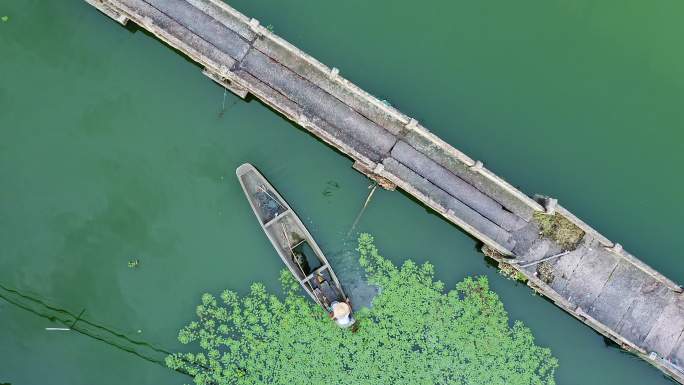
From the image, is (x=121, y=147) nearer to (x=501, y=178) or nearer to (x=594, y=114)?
(x=501, y=178)

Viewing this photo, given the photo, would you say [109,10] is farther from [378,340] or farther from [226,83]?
[378,340]

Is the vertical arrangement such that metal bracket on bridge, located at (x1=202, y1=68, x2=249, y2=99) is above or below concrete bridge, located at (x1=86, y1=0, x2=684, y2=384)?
below

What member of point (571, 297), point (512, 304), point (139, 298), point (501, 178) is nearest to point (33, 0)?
point (139, 298)

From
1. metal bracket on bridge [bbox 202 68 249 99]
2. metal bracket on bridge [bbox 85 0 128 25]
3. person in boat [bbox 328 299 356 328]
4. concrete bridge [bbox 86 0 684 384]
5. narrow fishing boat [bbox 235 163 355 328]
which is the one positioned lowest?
person in boat [bbox 328 299 356 328]

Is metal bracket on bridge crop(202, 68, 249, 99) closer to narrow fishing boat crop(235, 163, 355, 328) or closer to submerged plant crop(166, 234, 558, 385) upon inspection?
narrow fishing boat crop(235, 163, 355, 328)

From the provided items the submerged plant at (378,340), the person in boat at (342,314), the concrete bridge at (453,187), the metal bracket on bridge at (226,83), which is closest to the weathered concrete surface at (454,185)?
the concrete bridge at (453,187)

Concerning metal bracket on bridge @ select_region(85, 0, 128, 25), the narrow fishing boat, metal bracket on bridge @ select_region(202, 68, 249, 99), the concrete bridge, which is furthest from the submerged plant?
metal bracket on bridge @ select_region(85, 0, 128, 25)
